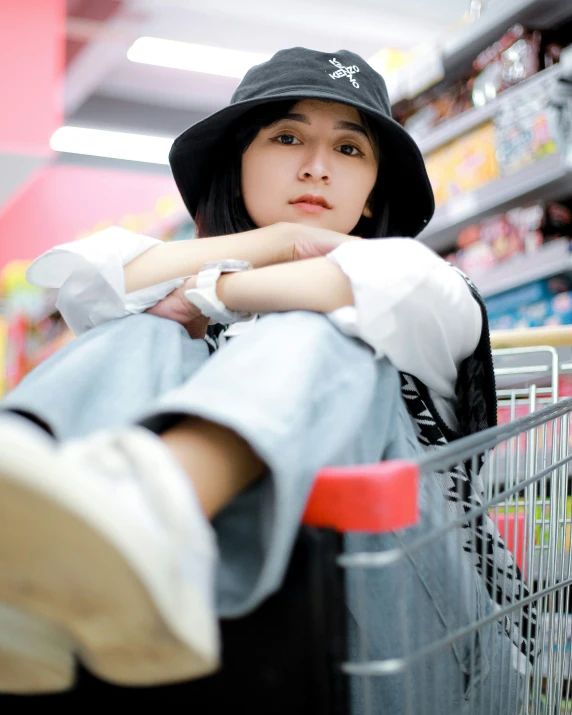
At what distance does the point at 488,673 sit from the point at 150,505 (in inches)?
22.5

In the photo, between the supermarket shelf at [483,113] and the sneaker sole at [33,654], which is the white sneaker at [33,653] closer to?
the sneaker sole at [33,654]

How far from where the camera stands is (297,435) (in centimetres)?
76

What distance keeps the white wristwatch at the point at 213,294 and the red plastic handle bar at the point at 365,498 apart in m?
0.41

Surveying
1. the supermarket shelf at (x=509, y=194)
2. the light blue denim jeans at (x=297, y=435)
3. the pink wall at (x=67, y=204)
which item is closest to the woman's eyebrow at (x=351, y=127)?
the light blue denim jeans at (x=297, y=435)

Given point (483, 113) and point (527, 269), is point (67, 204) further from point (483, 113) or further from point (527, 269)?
point (527, 269)

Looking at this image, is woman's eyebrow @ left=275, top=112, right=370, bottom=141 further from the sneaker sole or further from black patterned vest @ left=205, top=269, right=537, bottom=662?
the sneaker sole

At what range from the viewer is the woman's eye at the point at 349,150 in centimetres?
144

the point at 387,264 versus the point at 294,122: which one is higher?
the point at 294,122

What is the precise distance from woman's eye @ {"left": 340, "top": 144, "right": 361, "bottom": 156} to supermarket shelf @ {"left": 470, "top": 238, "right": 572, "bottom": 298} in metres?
1.36

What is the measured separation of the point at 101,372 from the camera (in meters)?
0.96

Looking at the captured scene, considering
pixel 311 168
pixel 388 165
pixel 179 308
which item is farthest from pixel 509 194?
pixel 179 308

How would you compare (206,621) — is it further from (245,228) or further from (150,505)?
(245,228)

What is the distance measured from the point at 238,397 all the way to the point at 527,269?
217cm

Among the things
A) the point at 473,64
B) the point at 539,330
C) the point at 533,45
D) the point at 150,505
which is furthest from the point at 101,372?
the point at 473,64
